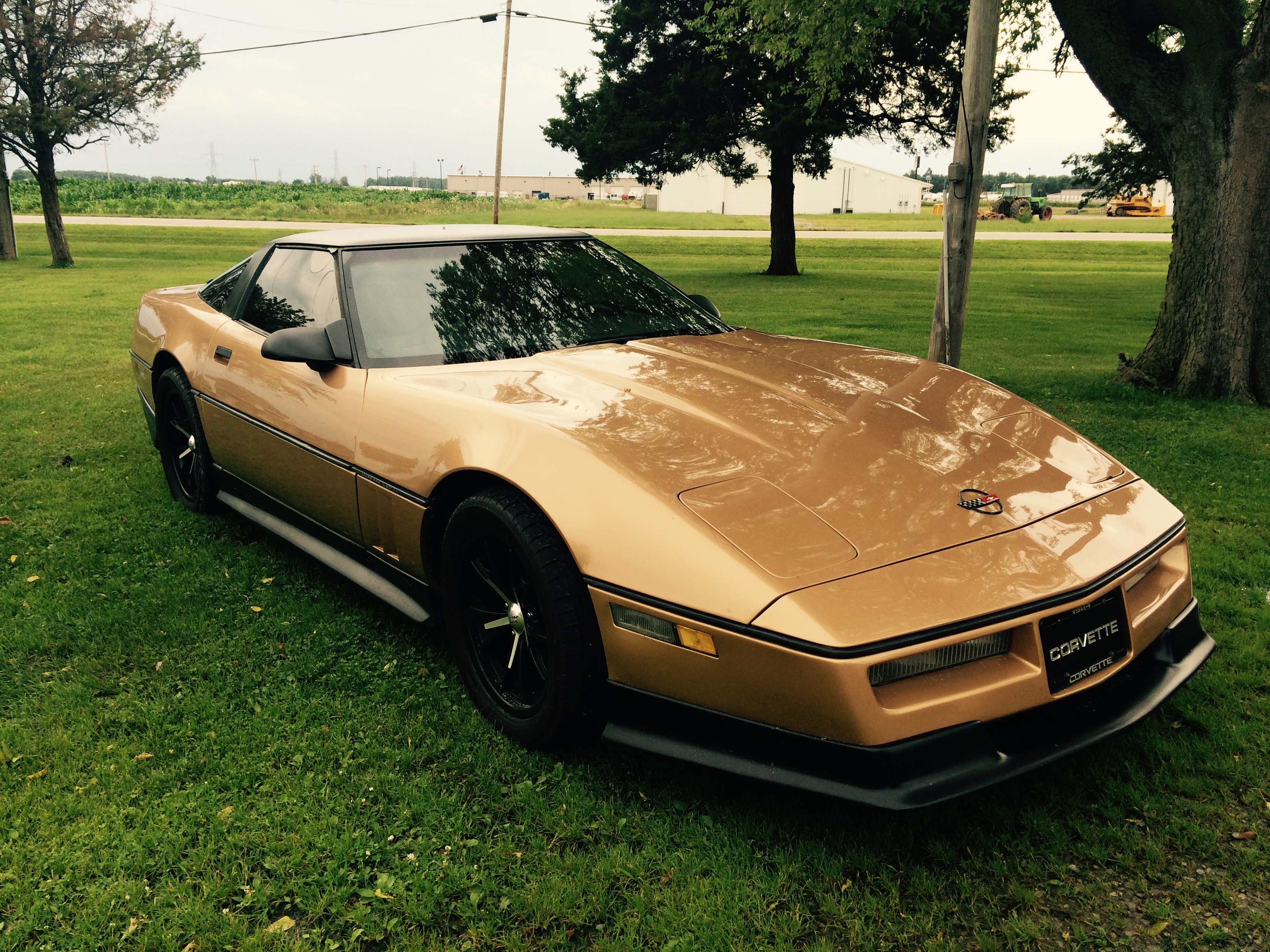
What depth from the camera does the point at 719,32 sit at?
17.4 m

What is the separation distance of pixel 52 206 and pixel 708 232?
74.6ft

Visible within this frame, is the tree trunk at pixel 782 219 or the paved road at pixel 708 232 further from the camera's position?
the paved road at pixel 708 232

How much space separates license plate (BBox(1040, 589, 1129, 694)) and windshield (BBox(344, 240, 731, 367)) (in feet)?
6.32

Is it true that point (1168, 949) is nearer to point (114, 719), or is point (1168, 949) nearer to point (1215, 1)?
point (114, 719)

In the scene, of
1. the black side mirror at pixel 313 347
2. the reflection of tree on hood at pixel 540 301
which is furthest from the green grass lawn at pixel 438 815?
the reflection of tree on hood at pixel 540 301

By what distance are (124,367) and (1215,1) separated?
950cm

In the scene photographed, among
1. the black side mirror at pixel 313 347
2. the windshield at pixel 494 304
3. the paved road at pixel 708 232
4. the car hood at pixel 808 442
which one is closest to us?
the car hood at pixel 808 442

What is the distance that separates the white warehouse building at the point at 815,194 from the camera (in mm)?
61938

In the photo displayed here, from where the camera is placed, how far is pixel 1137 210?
2105 inches

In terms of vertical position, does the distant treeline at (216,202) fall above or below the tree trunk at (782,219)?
above

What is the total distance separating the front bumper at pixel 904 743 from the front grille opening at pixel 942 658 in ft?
0.43

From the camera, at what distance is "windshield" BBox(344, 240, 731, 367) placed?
3.21 m

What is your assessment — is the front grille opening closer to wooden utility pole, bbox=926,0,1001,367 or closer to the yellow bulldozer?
wooden utility pole, bbox=926,0,1001,367

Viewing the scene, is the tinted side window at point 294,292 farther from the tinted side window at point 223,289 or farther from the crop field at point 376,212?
the crop field at point 376,212
